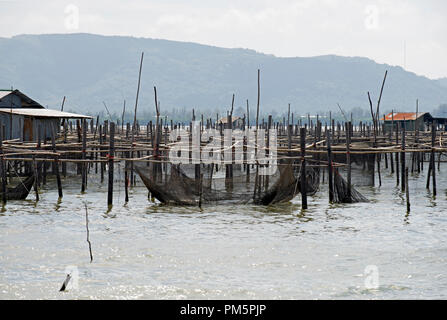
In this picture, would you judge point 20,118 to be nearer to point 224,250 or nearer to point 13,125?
point 13,125

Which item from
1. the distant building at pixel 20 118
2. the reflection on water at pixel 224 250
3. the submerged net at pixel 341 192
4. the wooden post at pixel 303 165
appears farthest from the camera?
the distant building at pixel 20 118

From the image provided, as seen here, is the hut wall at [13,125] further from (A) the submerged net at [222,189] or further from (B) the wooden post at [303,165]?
(B) the wooden post at [303,165]

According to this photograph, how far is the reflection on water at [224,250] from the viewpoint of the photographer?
30.8ft

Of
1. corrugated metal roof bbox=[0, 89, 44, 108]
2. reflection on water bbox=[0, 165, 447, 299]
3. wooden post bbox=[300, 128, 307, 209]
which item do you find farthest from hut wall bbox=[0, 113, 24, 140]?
wooden post bbox=[300, 128, 307, 209]

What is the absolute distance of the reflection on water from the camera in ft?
30.8

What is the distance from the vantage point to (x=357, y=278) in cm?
988

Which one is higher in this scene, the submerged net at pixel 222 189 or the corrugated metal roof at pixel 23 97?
the corrugated metal roof at pixel 23 97

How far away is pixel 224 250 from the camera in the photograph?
12094mm

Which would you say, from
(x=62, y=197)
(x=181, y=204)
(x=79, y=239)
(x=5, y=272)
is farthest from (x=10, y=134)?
(x=5, y=272)

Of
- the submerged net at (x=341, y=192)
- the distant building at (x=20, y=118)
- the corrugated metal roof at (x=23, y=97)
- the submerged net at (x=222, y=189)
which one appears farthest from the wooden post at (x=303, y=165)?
the corrugated metal roof at (x=23, y=97)

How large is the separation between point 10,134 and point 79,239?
12.9 m

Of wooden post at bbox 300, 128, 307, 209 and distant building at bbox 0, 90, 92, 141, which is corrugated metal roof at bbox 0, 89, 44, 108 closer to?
distant building at bbox 0, 90, 92, 141

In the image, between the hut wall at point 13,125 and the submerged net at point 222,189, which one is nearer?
the submerged net at point 222,189

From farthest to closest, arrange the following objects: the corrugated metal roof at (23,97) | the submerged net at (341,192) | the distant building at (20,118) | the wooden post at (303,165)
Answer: the corrugated metal roof at (23,97), the distant building at (20,118), the submerged net at (341,192), the wooden post at (303,165)
